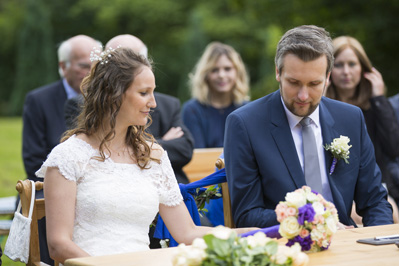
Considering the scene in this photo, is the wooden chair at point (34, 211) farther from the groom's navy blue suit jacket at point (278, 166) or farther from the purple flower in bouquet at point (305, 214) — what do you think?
the purple flower in bouquet at point (305, 214)

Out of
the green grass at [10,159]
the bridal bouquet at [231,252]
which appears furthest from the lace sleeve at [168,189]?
the green grass at [10,159]

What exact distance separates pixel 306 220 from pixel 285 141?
4.07ft

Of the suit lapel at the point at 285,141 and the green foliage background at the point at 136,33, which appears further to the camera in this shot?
the green foliage background at the point at 136,33

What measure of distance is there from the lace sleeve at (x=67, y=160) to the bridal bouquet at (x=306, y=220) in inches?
45.6

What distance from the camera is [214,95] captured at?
8008mm

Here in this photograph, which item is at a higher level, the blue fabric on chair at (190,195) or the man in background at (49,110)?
the man in background at (49,110)

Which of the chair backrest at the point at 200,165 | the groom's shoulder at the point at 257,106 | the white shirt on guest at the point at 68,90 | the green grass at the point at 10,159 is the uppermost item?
the white shirt on guest at the point at 68,90

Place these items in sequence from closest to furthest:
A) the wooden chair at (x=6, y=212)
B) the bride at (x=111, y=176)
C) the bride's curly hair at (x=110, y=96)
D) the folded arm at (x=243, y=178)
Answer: the bride at (x=111, y=176) < the bride's curly hair at (x=110, y=96) < the folded arm at (x=243, y=178) < the wooden chair at (x=6, y=212)

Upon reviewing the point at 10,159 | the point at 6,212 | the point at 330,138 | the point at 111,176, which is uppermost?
the point at 330,138

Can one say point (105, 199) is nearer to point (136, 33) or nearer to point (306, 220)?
point (306, 220)

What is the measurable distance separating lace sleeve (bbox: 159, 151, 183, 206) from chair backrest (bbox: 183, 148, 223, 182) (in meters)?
2.80

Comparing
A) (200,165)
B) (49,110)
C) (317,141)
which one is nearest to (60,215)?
(317,141)

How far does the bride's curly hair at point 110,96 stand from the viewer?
3.69m

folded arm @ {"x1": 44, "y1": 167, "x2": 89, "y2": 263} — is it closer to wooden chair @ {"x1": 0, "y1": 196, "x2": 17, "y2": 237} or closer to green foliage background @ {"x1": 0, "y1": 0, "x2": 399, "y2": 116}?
wooden chair @ {"x1": 0, "y1": 196, "x2": 17, "y2": 237}
